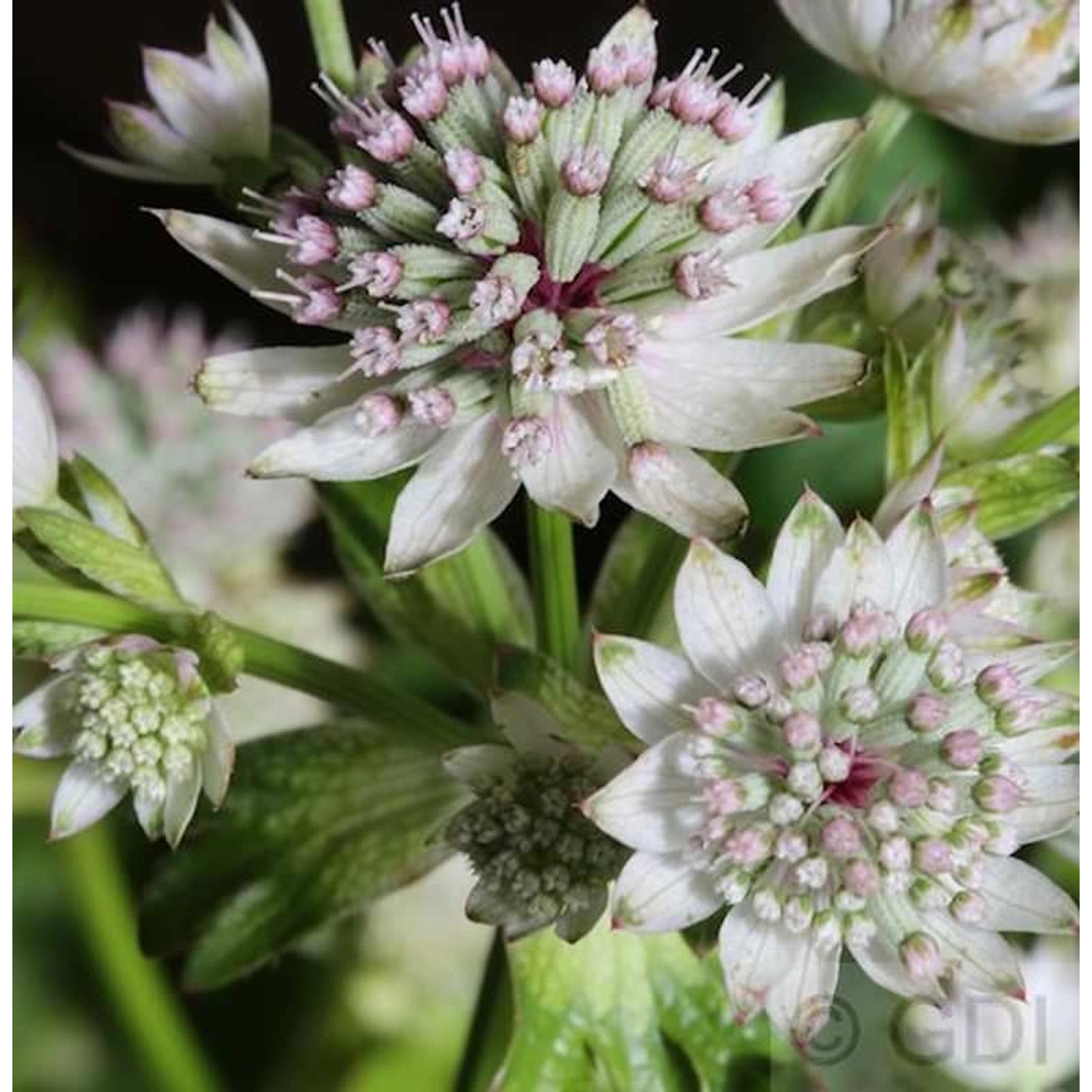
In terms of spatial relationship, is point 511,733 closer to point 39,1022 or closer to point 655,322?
point 655,322

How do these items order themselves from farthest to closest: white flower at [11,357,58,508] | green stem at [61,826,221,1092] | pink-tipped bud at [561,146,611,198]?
green stem at [61,826,221,1092] → white flower at [11,357,58,508] → pink-tipped bud at [561,146,611,198]

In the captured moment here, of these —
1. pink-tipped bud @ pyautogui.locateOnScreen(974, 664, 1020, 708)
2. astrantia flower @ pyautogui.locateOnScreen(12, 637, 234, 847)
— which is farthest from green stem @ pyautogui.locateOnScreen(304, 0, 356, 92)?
pink-tipped bud @ pyautogui.locateOnScreen(974, 664, 1020, 708)

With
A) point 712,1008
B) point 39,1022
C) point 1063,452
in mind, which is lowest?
point 39,1022

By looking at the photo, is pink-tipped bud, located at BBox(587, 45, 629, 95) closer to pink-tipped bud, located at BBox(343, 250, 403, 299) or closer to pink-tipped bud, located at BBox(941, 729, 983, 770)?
pink-tipped bud, located at BBox(343, 250, 403, 299)

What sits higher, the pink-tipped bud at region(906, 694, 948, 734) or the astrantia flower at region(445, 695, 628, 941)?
the pink-tipped bud at region(906, 694, 948, 734)

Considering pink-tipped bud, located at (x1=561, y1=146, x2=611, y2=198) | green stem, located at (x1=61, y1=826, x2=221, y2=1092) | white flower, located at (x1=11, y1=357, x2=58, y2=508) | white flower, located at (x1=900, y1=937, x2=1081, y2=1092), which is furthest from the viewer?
green stem, located at (x1=61, y1=826, x2=221, y2=1092)

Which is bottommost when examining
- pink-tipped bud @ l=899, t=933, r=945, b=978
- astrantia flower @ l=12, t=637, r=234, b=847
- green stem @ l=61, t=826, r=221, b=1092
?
green stem @ l=61, t=826, r=221, b=1092

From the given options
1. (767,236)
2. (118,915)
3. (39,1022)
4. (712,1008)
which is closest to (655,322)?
(767,236)

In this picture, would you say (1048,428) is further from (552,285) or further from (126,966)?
(126,966)

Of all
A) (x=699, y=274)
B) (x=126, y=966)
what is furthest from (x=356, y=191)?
(x=126, y=966)
